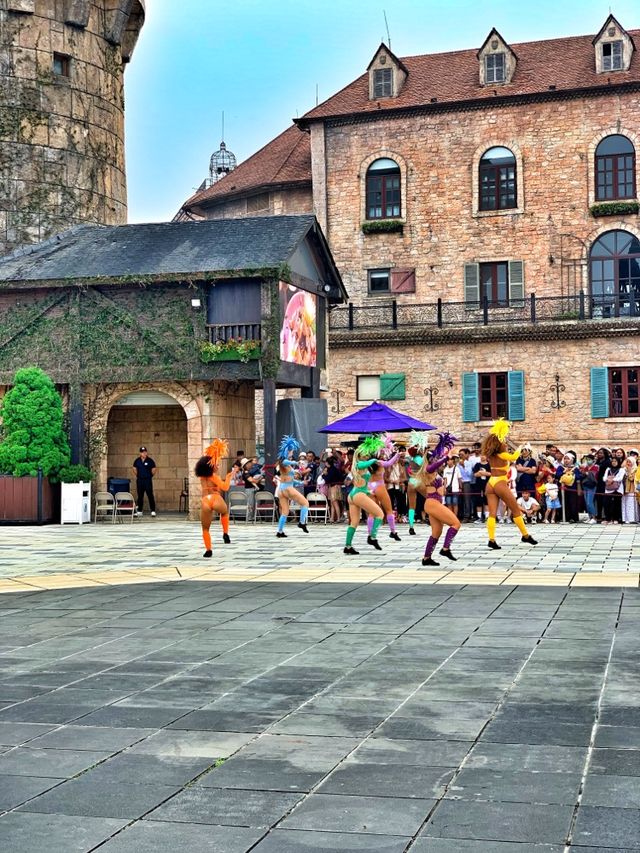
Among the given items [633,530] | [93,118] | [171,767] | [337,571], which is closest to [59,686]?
[171,767]

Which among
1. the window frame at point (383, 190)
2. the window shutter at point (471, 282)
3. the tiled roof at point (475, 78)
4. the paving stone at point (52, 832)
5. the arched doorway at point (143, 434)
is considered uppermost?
the tiled roof at point (475, 78)

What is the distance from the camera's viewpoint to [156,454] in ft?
109

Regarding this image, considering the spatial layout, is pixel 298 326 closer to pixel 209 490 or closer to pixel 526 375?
pixel 209 490

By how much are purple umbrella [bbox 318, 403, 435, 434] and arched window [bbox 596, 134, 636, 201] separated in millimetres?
20114

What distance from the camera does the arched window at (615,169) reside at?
147ft

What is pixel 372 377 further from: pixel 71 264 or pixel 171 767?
pixel 171 767

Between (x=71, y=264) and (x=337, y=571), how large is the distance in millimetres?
18313

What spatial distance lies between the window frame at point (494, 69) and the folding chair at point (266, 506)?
24275 millimetres

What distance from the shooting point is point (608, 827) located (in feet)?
16.1

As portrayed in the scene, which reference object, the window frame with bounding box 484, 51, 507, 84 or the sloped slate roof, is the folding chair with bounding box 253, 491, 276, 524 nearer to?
the sloped slate roof

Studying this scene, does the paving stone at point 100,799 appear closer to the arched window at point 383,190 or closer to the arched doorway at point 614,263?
the arched doorway at point 614,263

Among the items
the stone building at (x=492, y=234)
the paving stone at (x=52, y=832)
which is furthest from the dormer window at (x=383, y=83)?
the paving stone at (x=52, y=832)

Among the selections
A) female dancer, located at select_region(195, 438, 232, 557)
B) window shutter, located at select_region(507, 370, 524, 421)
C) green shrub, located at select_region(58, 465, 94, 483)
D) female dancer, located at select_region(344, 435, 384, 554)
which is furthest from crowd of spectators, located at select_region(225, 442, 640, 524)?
window shutter, located at select_region(507, 370, 524, 421)

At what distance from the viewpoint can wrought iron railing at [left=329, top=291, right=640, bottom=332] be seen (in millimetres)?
43094
